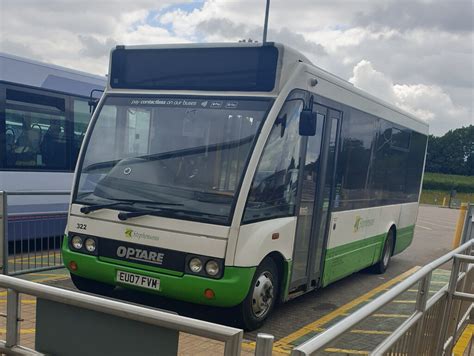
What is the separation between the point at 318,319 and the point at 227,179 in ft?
7.44

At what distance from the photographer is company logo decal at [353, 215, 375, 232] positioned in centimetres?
759

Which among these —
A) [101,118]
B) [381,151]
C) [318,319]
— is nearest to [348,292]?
[318,319]

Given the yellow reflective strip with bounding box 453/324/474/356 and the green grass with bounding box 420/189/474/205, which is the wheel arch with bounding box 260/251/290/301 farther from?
the green grass with bounding box 420/189/474/205

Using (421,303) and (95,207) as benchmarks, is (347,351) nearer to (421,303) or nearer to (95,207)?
(421,303)

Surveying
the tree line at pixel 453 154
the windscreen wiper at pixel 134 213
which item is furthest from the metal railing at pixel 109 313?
the tree line at pixel 453 154

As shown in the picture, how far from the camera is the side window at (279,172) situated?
516 cm

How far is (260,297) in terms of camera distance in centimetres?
535

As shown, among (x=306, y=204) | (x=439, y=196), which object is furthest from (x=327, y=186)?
(x=439, y=196)

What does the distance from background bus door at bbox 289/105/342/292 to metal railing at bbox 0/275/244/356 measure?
3.67 m

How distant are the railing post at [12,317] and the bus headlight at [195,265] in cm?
240

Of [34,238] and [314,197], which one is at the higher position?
[314,197]

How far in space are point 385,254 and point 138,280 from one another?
18.4 ft

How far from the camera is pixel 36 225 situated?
336 inches

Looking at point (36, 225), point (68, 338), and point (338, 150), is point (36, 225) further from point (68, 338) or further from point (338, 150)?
point (68, 338)
